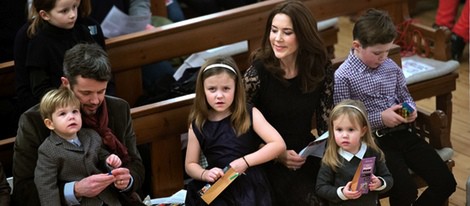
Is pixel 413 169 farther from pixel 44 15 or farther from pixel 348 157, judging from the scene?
pixel 44 15

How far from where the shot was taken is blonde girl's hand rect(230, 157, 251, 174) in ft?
11.6

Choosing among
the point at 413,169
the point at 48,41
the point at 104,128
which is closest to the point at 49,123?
the point at 104,128

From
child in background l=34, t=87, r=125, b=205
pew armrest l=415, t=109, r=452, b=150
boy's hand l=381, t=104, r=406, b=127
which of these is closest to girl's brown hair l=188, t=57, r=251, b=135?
child in background l=34, t=87, r=125, b=205

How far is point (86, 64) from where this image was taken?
11.0 feet

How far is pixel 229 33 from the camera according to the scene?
4.46m

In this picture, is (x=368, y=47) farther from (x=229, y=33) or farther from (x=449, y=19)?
(x=449, y=19)

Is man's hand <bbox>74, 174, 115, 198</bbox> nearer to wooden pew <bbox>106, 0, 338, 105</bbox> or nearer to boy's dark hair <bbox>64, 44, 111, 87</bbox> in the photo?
boy's dark hair <bbox>64, 44, 111, 87</bbox>

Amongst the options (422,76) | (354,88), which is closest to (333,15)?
(422,76)

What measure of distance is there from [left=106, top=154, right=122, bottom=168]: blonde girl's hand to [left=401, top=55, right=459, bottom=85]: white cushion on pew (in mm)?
1928

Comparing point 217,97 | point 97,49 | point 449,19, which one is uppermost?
point 97,49

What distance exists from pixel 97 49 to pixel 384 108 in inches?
52.8

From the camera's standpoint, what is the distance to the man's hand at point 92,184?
331 cm

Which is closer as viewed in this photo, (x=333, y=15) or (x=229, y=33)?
(x=229, y=33)

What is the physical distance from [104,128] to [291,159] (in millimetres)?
814
